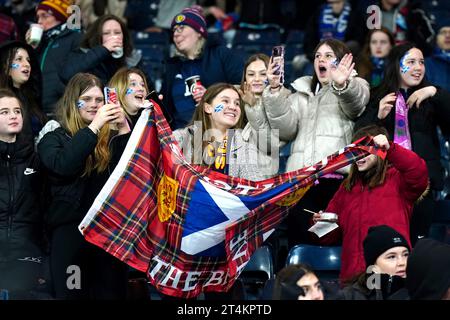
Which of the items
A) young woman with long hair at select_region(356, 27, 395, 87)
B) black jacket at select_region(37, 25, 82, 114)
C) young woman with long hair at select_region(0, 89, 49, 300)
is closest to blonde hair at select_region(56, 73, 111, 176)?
young woman with long hair at select_region(0, 89, 49, 300)

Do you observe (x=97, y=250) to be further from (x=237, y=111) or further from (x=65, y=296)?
(x=237, y=111)

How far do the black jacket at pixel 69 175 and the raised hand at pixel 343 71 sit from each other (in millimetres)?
1629

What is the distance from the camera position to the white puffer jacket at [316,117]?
27.1ft

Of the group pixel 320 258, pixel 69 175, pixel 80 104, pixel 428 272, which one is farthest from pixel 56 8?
pixel 428 272

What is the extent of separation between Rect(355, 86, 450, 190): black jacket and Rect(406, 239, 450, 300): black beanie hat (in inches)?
71.2

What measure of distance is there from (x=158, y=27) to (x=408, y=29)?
9.39ft

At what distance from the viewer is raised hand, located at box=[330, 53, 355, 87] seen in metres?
8.11

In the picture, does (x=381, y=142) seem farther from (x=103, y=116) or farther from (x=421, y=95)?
(x=103, y=116)

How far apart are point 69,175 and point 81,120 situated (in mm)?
541

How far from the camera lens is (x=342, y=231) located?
7953mm

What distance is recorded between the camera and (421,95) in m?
8.38

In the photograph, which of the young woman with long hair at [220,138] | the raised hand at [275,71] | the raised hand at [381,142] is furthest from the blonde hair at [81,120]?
the raised hand at [381,142]

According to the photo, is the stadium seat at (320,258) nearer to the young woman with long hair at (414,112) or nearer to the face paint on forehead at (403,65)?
the young woman with long hair at (414,112)
